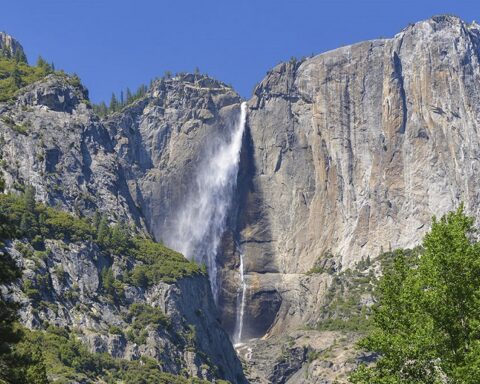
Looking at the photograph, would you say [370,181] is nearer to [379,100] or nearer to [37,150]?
[379,100]

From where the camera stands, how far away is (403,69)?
19150 centimetres

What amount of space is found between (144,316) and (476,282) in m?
92.3

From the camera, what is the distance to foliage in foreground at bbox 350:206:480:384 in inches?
1177

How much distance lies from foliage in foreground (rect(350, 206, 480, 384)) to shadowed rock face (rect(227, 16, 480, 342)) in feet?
454

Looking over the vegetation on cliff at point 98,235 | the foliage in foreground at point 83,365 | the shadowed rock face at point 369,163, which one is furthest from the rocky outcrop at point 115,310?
the shadowed rock face at point 369,163

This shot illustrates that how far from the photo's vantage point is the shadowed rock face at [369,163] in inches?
7008

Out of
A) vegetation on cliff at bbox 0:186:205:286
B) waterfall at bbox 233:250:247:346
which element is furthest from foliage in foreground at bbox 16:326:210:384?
waterfall at bbox 233:250:247:346

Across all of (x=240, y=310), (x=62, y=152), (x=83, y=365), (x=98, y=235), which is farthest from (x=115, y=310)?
(x=240, y=310)

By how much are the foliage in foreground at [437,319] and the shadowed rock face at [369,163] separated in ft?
454

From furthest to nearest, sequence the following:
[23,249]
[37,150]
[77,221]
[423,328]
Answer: [37,150]
[77,221]
[23,249]
[423,328]

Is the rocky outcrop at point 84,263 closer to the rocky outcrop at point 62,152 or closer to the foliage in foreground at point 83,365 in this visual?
the rocky outcrop at point 62,152

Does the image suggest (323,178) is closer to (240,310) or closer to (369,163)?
(369,163)

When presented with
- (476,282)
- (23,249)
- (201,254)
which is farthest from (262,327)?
(476,282)

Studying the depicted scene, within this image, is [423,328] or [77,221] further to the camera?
[77,221]
